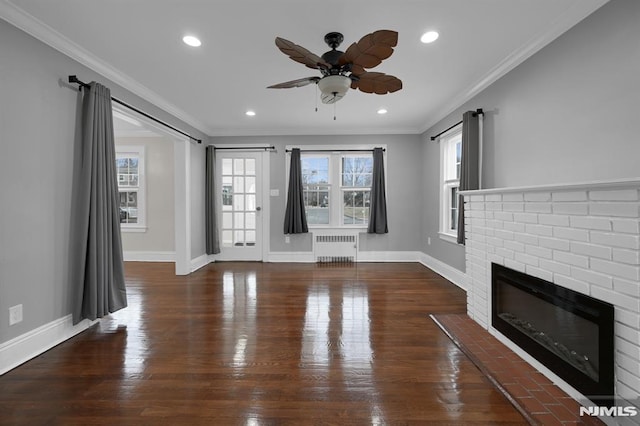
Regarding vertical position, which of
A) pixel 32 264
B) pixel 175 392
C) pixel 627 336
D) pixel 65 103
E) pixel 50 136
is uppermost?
pixel 65 103

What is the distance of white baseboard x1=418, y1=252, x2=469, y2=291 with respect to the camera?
3828 millimetres

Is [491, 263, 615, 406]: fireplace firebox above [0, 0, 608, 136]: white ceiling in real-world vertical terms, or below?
below

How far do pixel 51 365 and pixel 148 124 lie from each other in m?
2.74

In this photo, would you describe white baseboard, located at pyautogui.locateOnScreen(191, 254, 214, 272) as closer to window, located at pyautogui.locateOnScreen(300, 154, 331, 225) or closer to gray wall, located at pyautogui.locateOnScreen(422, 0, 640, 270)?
window, located at pyautogui.locateOnScreen(300, 154, 331, 225)

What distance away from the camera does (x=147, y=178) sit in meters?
5.66

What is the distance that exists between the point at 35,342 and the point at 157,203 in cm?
383

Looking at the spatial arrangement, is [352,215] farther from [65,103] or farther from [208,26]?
[65,103]

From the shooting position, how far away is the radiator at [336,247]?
17.9 ft

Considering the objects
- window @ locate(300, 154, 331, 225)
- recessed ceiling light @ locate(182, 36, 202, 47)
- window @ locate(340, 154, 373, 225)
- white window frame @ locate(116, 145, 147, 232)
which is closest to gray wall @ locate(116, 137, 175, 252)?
white window frame @ locate(116, 145, 147, 232)

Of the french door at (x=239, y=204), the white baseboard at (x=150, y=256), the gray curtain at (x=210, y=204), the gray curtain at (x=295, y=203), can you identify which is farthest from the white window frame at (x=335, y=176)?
the white baseboard at (x=150, y=256)

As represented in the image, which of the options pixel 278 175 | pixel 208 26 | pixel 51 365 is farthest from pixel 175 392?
pixel 278 175

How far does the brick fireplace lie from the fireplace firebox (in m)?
0.04

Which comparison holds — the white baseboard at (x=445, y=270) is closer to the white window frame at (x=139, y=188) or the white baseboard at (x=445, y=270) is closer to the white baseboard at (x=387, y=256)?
the white baseboard at (x=387, y=256)

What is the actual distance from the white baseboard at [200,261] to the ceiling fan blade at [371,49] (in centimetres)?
414
